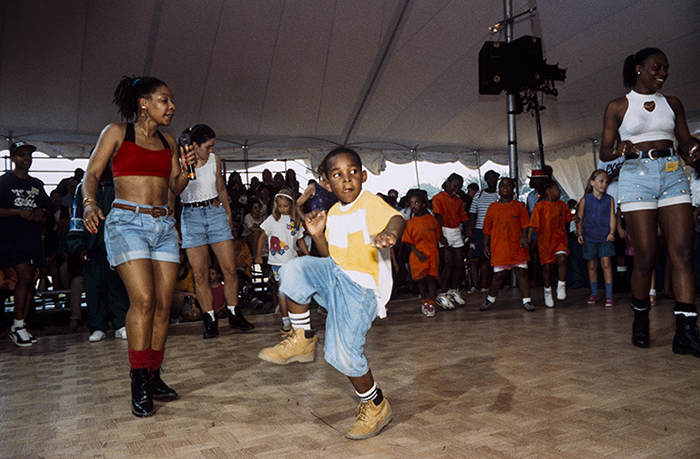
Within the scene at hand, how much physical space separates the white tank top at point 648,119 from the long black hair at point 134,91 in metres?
2.69

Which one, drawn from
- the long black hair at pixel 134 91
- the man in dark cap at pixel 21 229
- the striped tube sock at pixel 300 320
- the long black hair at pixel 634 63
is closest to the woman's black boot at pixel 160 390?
the striped tube sock at pixel 300 320

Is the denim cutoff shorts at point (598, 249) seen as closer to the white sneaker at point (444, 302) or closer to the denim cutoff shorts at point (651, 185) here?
the white sneaker at point (444, 302)

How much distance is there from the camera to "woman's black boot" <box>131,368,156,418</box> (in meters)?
2.42

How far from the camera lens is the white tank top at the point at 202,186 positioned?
171 inches

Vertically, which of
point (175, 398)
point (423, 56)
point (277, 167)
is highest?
point (423, 56)

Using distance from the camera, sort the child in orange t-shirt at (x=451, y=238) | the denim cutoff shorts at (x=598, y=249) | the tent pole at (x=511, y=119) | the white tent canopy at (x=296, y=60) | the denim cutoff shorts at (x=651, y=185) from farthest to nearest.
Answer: the white tent canopy at (x=296, y=60) → the tent pole at (x=511, y=119) → the child in orange t-shirt at (x=451, y=238) → the denim cutoff shorts at (x=598, y=249) → the denim cutoff shorts at (x=651, y=185)

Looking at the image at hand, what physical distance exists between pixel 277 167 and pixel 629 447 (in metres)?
10.6

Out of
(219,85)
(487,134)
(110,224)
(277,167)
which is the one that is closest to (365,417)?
(110,224)

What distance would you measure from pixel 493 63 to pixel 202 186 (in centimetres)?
496

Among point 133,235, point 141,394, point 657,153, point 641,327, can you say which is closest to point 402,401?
point 141,394

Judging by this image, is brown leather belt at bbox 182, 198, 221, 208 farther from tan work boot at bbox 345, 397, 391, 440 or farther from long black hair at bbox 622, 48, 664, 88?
long black hair at bbox 622, 48, 664, 88

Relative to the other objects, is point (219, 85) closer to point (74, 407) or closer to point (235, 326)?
point (235, 326)

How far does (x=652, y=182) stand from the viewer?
3139 millimetres

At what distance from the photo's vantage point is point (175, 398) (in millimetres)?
2693
